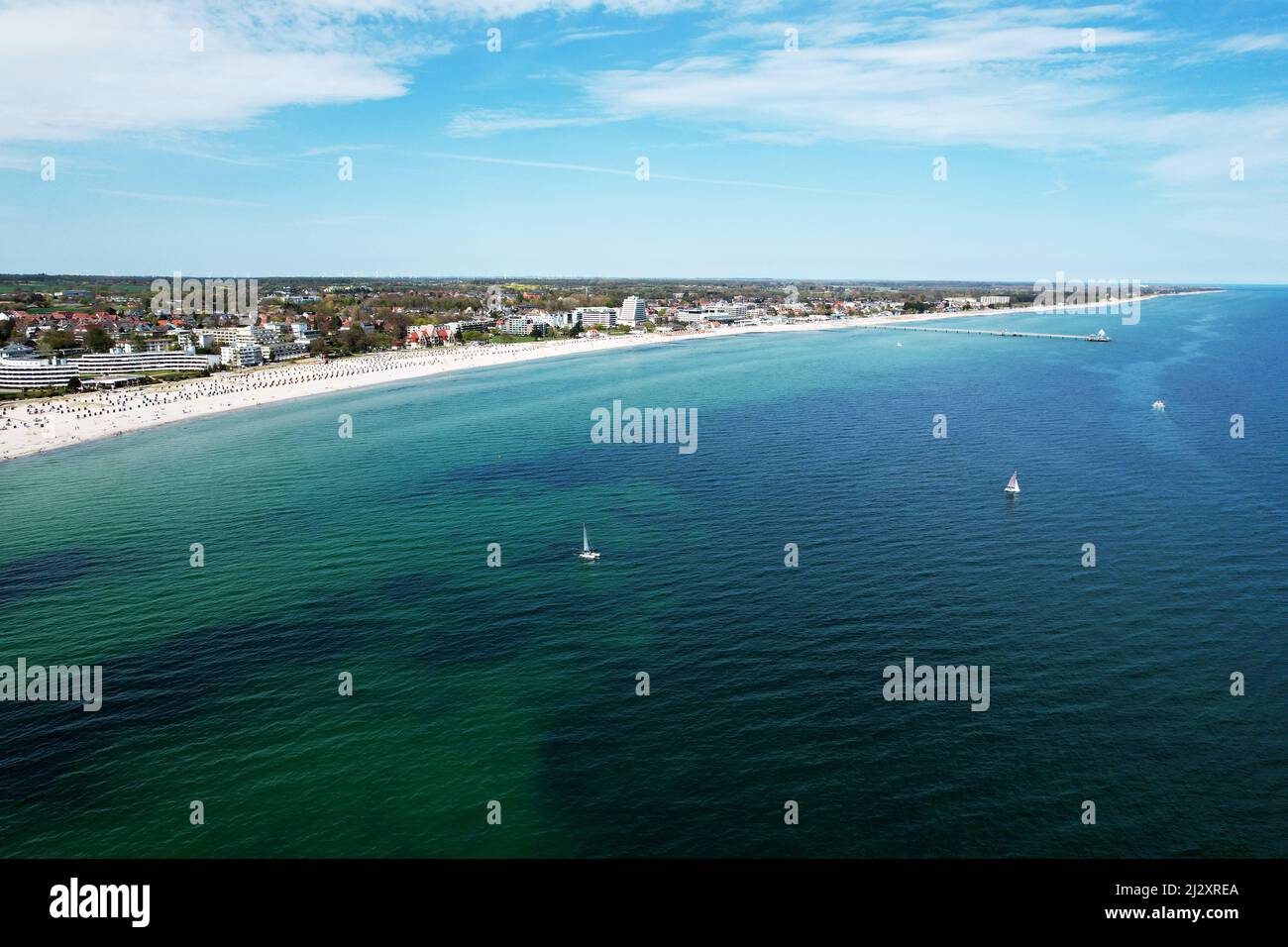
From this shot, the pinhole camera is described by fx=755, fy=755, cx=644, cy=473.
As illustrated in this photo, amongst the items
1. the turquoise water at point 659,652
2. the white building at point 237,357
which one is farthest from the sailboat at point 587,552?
the white building at point 237,357

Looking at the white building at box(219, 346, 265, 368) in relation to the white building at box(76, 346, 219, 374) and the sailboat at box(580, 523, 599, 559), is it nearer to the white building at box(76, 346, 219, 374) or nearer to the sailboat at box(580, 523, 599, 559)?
the white building at box(76, 346, 219, 374)

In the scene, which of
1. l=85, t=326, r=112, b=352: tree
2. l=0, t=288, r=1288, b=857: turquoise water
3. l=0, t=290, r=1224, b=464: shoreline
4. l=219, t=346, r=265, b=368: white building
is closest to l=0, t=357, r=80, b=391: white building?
l=0, t=290, r=1224, b=464: shoreline

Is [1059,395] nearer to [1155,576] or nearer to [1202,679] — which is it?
[1155,576]

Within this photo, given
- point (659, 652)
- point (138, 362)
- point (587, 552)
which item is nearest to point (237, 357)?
point (138, 362)

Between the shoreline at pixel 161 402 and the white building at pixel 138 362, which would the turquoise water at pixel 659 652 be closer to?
the shoreline at pixel 161 402

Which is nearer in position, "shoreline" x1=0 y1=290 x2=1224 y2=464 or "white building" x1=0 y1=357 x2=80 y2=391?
"shoreline" x1=0 y1=290 x2=1224 y2=464

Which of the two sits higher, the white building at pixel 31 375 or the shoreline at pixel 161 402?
the white building at pixel 31 375
